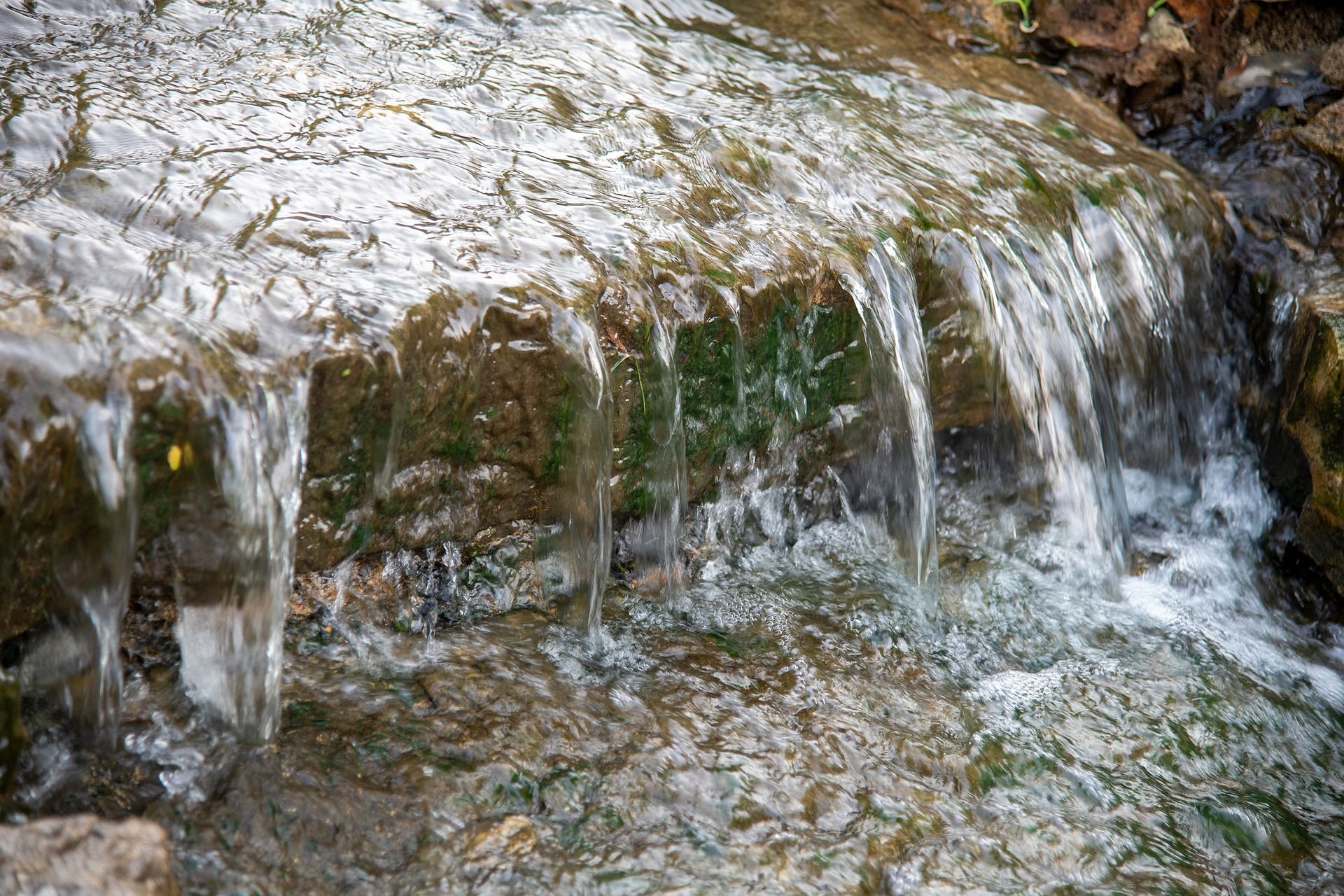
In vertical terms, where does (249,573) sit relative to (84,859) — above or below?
above

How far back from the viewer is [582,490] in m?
2.74

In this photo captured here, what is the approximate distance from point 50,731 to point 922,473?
93.5 inches

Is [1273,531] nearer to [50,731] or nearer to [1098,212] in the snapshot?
[1098,212]

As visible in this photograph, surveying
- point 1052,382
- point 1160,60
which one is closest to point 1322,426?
point 1052,382

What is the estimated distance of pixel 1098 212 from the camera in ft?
13.2

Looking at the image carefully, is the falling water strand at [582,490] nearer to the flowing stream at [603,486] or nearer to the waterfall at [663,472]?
the flowing stream at [603,486]

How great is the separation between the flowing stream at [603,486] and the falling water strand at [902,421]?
2 cm

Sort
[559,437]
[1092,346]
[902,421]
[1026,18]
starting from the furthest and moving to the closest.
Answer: [1026,18] < [1092,346] < [902,421] < [559,437]

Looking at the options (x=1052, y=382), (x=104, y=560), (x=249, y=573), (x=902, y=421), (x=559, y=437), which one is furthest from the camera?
(x=1052, y=382)

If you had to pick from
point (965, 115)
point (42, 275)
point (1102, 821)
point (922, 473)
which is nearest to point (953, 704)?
point (1102, 821)

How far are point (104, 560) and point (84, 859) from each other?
2.09 feet

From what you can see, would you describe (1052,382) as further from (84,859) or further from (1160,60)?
(84,859)

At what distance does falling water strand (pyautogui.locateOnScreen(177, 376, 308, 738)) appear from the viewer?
2.11 meters

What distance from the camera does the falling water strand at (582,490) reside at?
2.57 meters
